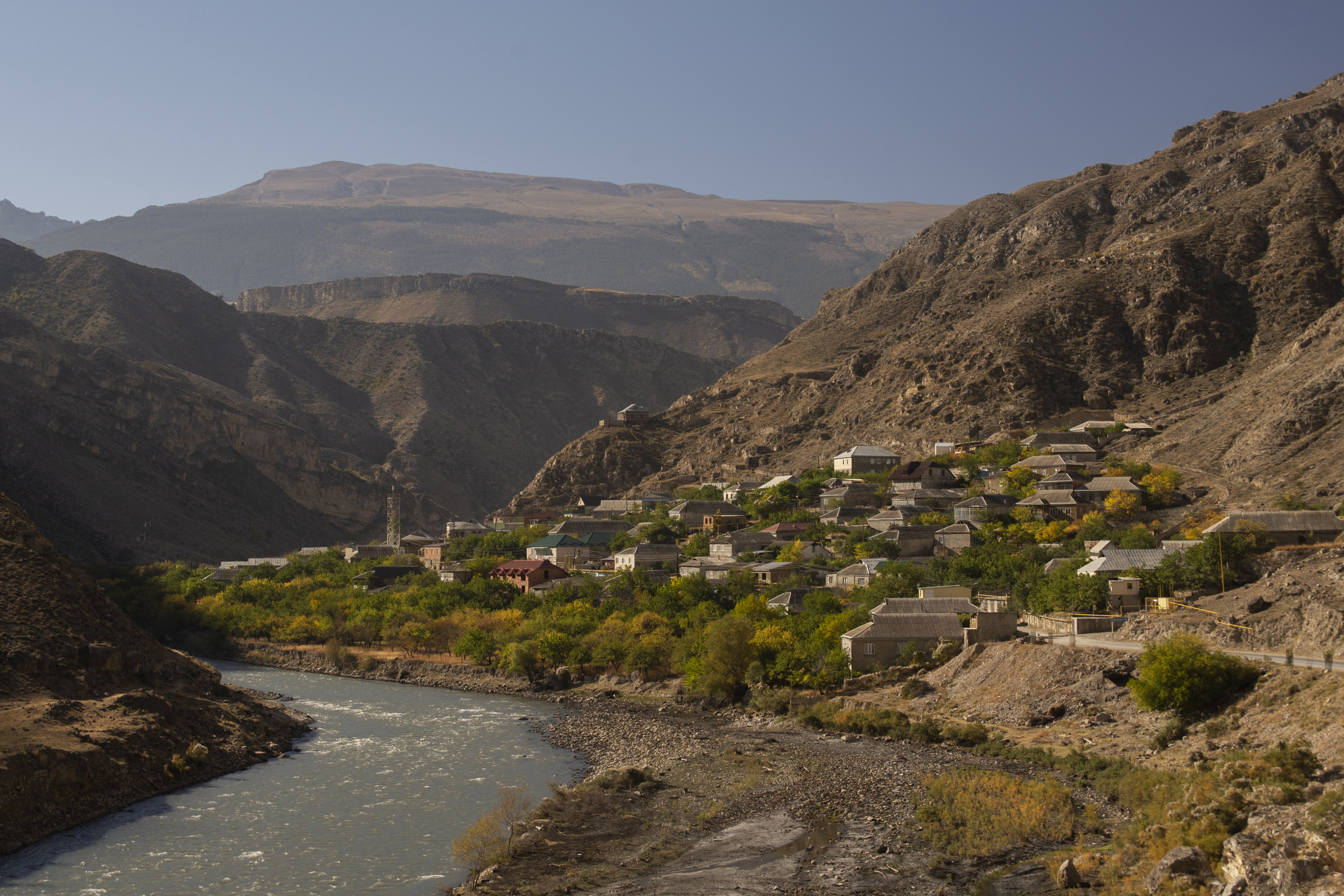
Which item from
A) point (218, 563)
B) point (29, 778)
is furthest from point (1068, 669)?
point (218, 563)

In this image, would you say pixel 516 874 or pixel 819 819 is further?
pixel 819 819

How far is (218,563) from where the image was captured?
12269 cm

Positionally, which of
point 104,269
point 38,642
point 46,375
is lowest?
point 38,642

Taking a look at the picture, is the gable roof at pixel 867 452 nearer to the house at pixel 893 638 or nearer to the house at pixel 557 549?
the house at pixel 557 549

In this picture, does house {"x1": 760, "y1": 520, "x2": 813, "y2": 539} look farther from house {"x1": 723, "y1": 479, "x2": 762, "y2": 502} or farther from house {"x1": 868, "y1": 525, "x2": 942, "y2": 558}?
house {"x1": 723, "y1": 479, "x2": 762, "y2": 502}

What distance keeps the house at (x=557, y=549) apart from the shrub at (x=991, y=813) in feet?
198

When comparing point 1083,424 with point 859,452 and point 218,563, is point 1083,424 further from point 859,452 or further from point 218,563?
point 218,563

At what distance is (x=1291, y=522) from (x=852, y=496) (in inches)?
1481

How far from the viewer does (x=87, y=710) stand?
3784 cm

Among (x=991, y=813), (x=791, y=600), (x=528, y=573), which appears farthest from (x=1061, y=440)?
(x=991, y=813)

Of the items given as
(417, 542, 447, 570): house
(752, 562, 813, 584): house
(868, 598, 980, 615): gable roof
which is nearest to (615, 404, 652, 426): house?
(417, 542, 447, 570): house

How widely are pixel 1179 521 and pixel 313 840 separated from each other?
5110 centimetres

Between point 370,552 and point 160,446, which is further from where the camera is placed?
point 160,446

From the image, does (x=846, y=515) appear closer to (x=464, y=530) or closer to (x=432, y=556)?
(x=432, y=556)
